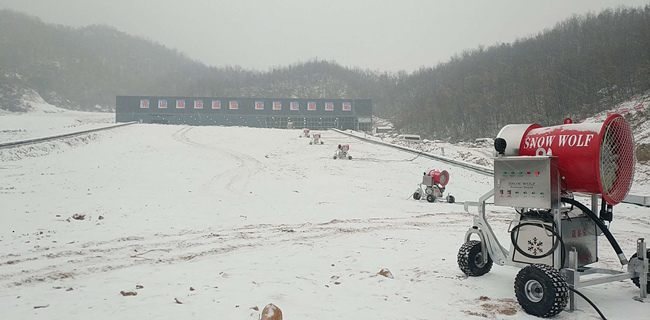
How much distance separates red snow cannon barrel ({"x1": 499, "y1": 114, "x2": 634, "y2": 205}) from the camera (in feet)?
15.7

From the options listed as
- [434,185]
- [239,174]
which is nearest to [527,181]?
[434,185]

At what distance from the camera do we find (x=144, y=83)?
183500 mm

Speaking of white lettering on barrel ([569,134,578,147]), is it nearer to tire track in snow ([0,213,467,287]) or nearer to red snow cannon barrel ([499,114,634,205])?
red snow cannon barrel ([499,114,634,205])

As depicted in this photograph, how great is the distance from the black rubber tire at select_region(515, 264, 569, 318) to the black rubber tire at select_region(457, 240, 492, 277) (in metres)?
1.17

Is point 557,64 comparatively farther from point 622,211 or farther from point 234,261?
point 234,261

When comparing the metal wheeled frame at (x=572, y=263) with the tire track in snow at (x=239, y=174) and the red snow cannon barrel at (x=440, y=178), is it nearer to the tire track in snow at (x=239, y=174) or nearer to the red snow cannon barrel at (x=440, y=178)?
the red snow cannon barrel at (x=440, y=178)

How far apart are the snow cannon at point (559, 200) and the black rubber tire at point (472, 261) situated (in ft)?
1.08

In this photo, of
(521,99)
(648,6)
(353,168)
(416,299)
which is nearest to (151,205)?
(416,299)

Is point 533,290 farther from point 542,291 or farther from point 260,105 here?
point 260,105

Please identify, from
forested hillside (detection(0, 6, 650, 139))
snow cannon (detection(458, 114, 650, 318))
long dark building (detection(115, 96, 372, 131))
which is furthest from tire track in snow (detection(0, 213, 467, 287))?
long dark building (detection(115, 96, 372, 131))

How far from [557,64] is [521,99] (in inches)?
429

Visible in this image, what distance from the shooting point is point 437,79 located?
390 ft

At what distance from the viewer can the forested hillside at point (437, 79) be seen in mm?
58562

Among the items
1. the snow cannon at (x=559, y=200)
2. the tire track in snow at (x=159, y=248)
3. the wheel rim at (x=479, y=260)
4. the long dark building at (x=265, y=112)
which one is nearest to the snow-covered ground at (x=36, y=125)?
the long dark building at (x=265, y=112)
